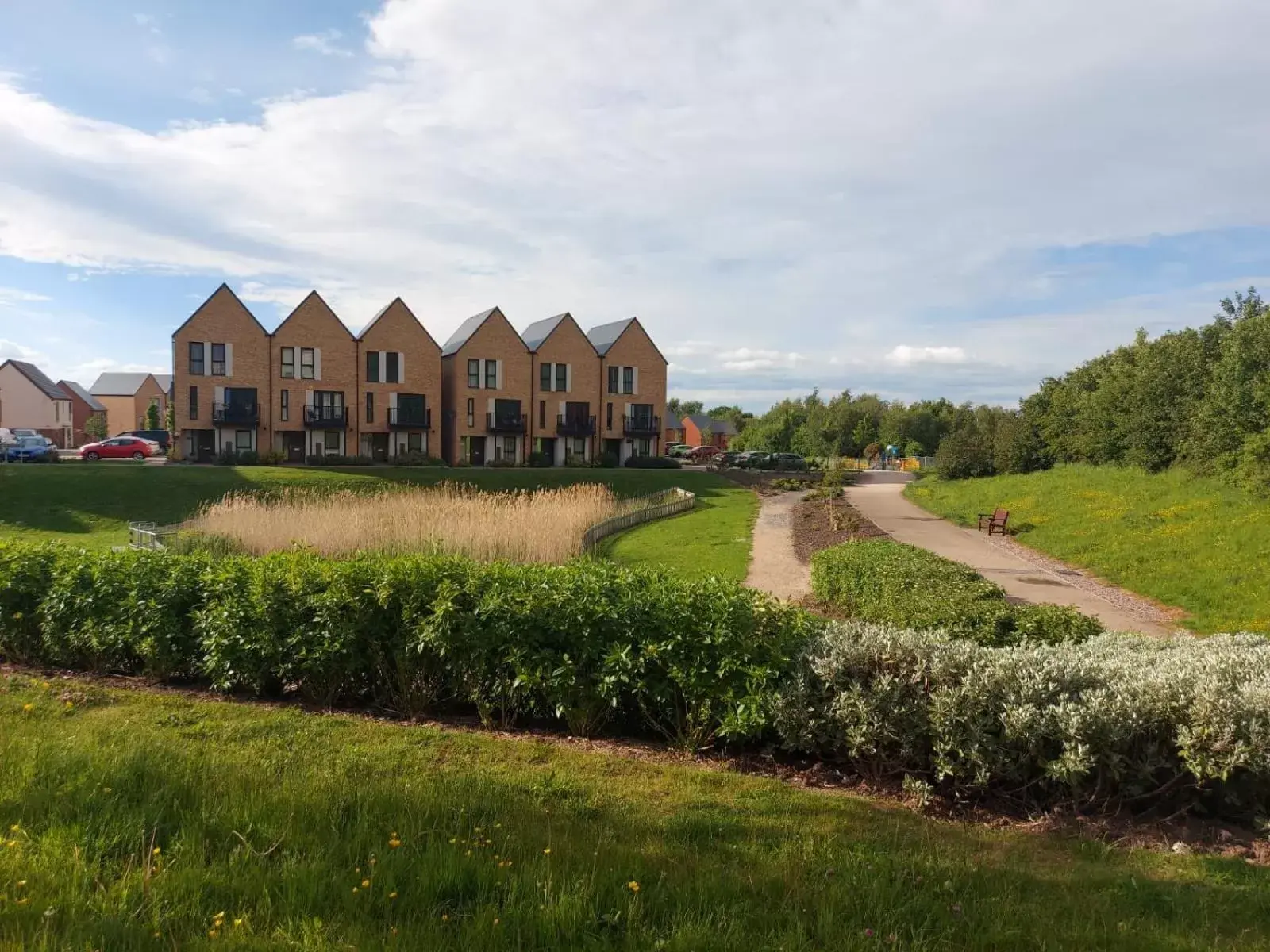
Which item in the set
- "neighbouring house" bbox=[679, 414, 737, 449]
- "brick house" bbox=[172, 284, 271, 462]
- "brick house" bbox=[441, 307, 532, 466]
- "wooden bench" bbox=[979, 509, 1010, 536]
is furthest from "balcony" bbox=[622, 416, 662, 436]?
"neighbouring house" bbox=[679, 414, 737, 449]

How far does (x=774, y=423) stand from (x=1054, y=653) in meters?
77.1

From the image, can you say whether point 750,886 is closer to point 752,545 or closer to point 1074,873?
point 1074,873

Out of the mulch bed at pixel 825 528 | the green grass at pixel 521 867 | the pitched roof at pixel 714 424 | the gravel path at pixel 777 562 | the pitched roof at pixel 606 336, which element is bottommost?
the gravel path at pixel 777 562

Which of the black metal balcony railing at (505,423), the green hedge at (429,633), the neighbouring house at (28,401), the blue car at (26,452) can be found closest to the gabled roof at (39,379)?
the neighbouring house at (28,401)

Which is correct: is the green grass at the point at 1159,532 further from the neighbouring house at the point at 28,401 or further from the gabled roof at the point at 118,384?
the gabled roof at the point at 118,384

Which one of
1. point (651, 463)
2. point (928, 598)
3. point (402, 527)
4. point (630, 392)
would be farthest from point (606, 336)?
point (928, 598)

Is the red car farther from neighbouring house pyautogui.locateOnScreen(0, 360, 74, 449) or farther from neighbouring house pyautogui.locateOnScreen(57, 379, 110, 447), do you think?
neighbouring house pyautogui.locateOnScreen(57, 379, 110, 447)

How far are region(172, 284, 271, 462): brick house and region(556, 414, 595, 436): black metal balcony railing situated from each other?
17059 mm

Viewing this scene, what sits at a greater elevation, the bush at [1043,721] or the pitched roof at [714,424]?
the pitched roof at [714,424]

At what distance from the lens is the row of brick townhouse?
44812mm

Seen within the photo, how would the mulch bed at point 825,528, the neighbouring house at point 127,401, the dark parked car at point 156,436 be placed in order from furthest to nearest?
the neighbouring house at point 127,401 → the dark parked car at point 156,436 → the mulch bed at point 825,528

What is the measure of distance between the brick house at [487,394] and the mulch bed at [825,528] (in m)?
27.1

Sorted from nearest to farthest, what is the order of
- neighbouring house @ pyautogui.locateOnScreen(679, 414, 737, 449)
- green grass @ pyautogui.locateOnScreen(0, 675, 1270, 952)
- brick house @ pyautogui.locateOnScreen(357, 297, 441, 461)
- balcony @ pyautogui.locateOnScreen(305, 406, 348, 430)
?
green grass @ pyautogui.locateOnScreen(0, 675, 1270, 952), balcony @ pyautogui.locateOnScreen(305, 406, 348, 430), brick house @ pyautogui.locateOnScreen(357, 297, 441, 461), neighbouring house @ pyautogui.locateOnScreen(679, 414, 737, 449)

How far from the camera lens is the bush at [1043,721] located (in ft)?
14.9
